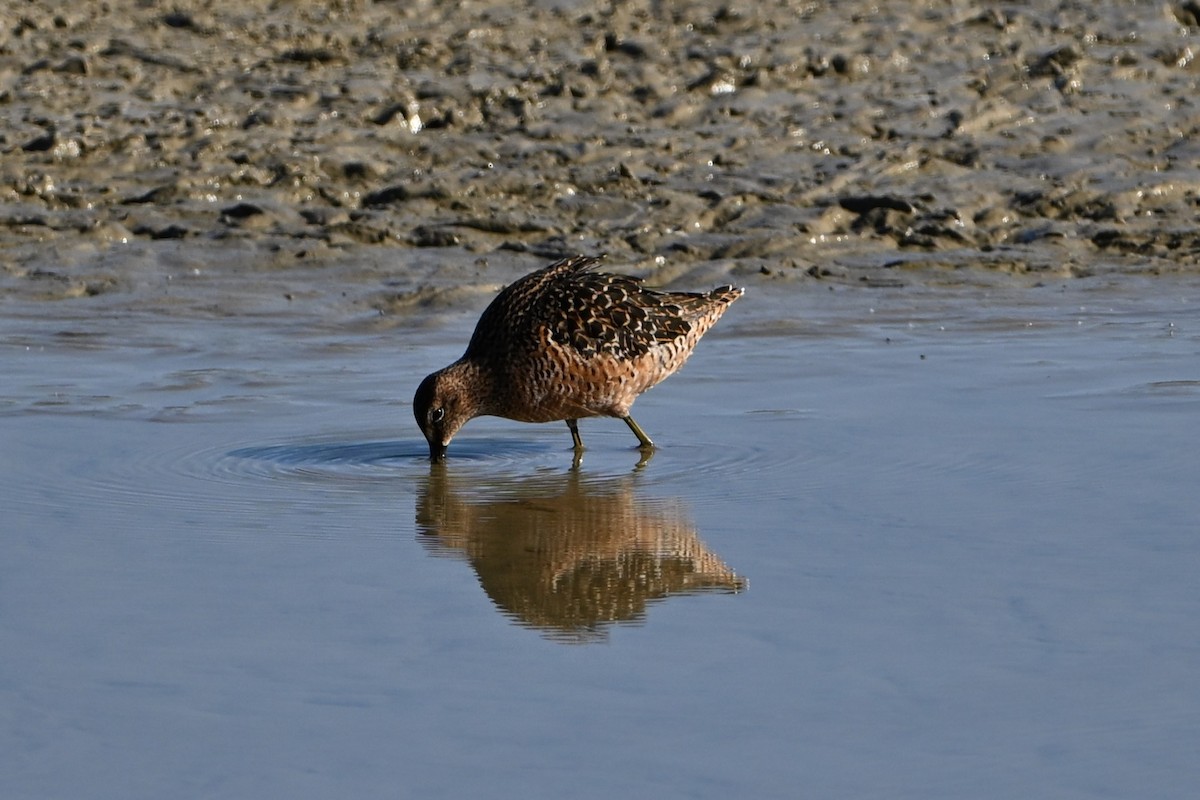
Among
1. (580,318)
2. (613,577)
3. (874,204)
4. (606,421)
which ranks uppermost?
(874,204)

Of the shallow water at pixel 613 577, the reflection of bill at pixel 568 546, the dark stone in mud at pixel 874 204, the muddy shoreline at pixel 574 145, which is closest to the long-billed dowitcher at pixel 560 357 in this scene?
the shallow water at pixel 613 577

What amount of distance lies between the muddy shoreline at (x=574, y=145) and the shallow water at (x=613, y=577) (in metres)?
1.61

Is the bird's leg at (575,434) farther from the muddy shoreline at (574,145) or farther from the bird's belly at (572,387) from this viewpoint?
the muddy shoreline at (574,145)

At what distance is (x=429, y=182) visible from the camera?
1242 cm

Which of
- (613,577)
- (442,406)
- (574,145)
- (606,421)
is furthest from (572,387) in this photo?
(574,145)

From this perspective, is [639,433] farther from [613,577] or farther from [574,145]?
[574,145]

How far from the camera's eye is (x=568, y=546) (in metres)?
6.63

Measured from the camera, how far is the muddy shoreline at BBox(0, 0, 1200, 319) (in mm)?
11562

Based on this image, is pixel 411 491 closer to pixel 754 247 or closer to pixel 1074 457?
pixel 1074 457

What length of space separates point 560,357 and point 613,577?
2.11 meters

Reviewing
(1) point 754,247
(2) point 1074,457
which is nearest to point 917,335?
(1) point 754,247

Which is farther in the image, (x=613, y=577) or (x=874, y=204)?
(x=874, y=204)

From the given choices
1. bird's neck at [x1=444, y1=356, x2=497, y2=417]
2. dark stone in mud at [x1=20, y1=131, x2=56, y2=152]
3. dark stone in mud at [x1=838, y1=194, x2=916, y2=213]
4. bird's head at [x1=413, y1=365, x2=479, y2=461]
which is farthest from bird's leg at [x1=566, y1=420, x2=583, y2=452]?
dark stone in mud at [x1=20, y1=131, x2=56, y2=152]

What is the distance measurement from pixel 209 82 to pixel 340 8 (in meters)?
2.02
